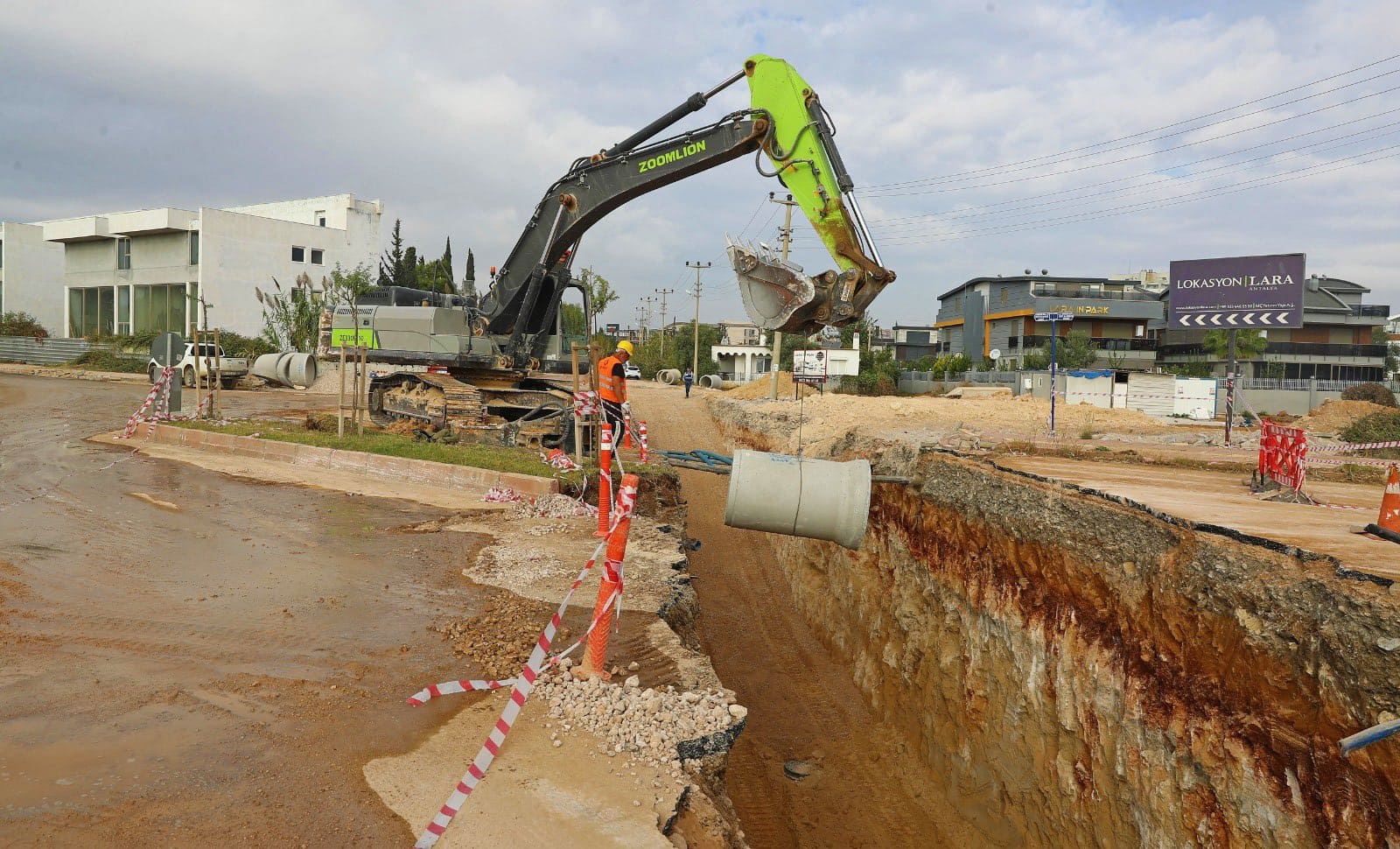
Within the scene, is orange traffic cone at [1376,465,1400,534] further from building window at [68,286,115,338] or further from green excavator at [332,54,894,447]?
building window at [68,286,115,338]

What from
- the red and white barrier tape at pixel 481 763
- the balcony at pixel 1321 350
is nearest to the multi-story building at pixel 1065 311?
the balcony at pixel 1321 350

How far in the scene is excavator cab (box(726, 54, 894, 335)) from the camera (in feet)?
27.1

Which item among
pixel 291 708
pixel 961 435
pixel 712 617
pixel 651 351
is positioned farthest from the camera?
pixel 651 351

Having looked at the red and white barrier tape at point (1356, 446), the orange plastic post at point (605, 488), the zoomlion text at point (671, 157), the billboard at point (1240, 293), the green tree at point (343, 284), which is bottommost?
the orange plastic post at point (605, 488)

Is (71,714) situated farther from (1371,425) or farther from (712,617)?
(1371,425)

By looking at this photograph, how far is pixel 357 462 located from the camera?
40.5 ft

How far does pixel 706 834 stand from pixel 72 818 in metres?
2.49

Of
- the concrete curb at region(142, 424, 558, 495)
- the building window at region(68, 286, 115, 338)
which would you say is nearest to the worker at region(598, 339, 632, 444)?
the concrete curb at region(142, 424, 558, 495)

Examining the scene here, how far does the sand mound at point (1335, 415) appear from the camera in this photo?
759 inches

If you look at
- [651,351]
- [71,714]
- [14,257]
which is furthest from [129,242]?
[71,714]

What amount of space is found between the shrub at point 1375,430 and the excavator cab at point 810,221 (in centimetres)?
1246

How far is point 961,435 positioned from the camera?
1488 cm

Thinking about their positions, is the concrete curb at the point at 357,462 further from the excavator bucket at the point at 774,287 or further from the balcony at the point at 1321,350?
the balcony at the point at 1321,350

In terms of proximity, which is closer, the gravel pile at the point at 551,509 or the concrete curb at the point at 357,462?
the gravel pile at the point at 551,509
